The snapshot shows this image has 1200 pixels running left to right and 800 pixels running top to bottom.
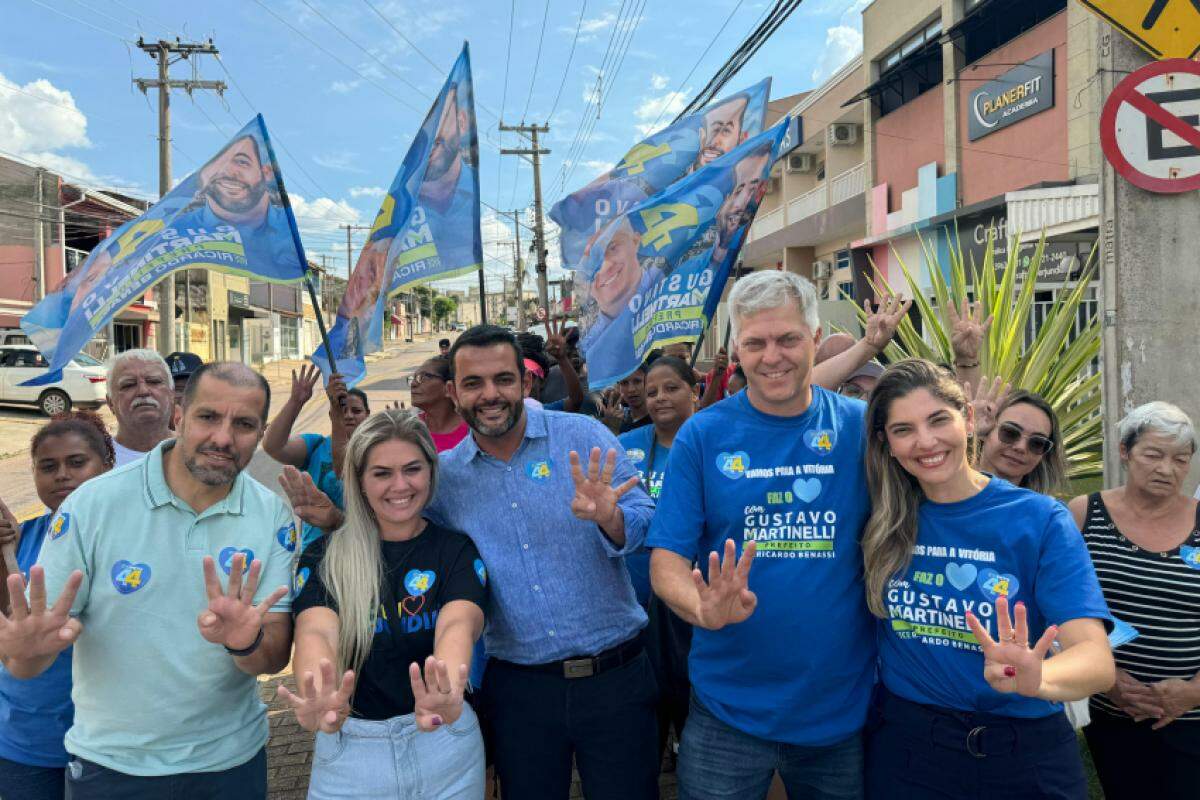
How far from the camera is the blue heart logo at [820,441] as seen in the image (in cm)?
244

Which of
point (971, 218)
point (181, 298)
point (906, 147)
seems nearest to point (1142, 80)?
point (971, 218)

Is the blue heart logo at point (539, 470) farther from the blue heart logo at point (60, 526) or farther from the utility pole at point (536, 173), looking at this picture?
the utility pole at point (536, 173)

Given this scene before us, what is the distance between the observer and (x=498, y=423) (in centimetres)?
277

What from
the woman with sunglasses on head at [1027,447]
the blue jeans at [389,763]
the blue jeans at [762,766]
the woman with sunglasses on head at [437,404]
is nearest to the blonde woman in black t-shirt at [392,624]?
the blue jeans at [389,763]

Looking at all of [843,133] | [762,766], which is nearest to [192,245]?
[762,766]

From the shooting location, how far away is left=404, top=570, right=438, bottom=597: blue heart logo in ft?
8.03

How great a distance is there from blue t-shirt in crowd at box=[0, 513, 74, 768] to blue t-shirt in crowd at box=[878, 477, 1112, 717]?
264 centimetres

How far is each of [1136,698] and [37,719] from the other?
3616 mm

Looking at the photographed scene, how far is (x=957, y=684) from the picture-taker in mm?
2146

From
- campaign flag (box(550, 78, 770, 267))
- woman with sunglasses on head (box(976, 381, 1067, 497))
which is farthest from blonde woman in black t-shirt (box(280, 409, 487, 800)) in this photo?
campaign flag (box(550, 78, 770, 267))

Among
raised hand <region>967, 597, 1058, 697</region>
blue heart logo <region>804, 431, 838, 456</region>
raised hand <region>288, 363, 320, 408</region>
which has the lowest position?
raised hand <region>967, 597, 1058, 697</region>

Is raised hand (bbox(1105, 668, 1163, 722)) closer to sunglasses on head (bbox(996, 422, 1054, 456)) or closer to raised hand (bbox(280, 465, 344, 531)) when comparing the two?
sunglasses on head (bbox(996, 422, 1054, 456))

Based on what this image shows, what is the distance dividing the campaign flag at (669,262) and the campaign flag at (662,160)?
2.22 m

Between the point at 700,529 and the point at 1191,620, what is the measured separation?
5.54 ft
